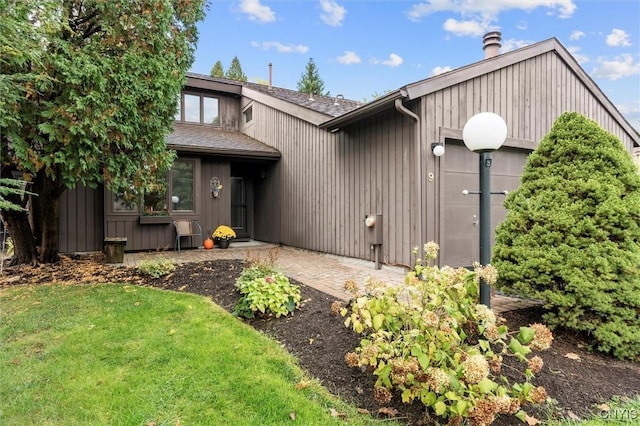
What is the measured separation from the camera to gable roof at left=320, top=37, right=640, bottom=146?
527cm

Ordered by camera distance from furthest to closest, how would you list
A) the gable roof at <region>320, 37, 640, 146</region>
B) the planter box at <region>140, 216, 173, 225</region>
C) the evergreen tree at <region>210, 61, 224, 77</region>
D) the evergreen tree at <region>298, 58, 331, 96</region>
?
1. the evergreen tree at <region>210, 61, 224, 77</region>
2. the evergreen tree at <region>298, 58, 331, 96</region>
3. the planter box at <region>140, 216, 173, 225</region>
4. the gable roof at <region>320, 37, 640, 146</region>

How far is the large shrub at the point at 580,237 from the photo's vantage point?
2930 millimetres

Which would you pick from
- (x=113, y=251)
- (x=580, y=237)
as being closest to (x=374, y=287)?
(x=580, y=237)

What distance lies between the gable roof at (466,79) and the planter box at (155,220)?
4435 millimetres

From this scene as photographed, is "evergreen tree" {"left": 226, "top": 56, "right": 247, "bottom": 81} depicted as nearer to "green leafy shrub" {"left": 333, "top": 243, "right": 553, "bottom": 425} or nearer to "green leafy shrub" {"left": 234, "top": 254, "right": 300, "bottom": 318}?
"green leafy shrub" {"left": 234, "top": 254, "right": 300, "bottom": 318}

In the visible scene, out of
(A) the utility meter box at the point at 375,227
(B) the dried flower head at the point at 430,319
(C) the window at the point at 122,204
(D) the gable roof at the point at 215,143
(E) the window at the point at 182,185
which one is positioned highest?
(D) the gable roof at the point at 215,143

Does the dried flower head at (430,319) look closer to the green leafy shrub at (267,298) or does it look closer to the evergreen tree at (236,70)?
the green leafy shrub at (267,298)

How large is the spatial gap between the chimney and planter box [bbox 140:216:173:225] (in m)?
7.77

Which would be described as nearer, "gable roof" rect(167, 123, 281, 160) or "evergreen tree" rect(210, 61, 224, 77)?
"gable roof" rect(167, 123, 281, 160)

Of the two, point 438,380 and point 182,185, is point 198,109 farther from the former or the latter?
point 438,380

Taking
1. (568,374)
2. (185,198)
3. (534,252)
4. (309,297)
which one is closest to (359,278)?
(309,297)

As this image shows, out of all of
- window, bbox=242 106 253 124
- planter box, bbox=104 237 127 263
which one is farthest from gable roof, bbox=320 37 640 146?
window, bbox=242 106 253 124

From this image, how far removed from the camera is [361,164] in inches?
261

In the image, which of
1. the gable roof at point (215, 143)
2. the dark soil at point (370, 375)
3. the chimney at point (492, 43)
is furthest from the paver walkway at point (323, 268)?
the chimney at point (492, 43)
